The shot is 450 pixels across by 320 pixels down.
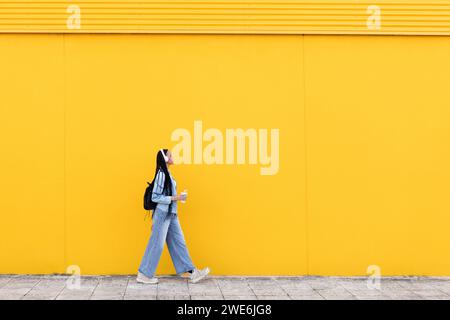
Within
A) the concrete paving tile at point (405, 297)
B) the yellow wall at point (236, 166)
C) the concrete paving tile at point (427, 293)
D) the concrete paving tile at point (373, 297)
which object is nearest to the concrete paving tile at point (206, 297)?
the yellow wall at point (236, 166)

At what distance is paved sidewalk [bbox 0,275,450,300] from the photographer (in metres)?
7.52

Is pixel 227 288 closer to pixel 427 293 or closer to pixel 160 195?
pixel 160 195

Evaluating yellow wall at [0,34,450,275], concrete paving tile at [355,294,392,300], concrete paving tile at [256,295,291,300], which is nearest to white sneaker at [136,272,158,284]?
yellow wall at [0,34,450,275]

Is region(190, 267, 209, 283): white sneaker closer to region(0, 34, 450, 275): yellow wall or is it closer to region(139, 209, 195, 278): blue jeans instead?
region(139, 209, 195, 278): blue jeans

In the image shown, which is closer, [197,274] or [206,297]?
[206,297]

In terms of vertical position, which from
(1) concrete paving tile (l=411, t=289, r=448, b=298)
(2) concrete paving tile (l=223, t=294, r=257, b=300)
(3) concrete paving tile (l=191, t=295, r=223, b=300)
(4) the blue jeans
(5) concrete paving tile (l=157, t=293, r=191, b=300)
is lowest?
(1) concrete paving tile (l=411, t=289, r=448, b=298)

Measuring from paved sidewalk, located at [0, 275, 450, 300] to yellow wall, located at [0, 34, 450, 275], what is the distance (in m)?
0.25

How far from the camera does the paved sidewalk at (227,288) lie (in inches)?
296

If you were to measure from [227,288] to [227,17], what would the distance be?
390 centimetres

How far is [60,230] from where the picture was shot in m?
8.79

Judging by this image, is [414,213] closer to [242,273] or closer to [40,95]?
[242,273]

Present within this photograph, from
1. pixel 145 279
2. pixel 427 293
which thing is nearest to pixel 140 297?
pixel 145 279

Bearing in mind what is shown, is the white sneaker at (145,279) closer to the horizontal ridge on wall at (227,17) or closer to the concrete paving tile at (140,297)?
the concrete paving tile at (140,297)

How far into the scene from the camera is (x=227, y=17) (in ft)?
29.1
